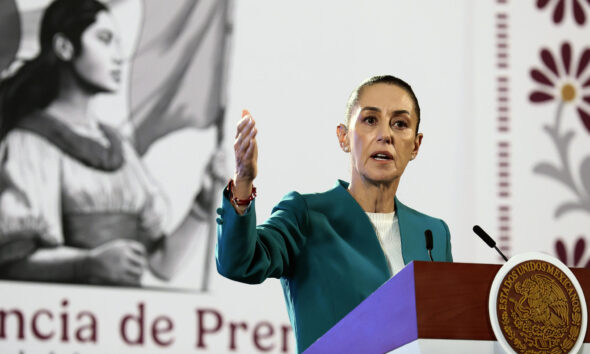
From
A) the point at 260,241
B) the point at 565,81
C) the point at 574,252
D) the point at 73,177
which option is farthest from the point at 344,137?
the point at 565,81

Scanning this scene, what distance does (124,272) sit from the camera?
175 inches

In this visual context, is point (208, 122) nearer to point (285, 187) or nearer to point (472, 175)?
point (285, 187)

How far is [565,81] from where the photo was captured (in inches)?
201

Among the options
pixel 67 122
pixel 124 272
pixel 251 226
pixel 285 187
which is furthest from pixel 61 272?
pixel 251 226

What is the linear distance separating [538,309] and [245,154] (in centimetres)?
67

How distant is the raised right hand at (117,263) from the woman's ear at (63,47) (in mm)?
902

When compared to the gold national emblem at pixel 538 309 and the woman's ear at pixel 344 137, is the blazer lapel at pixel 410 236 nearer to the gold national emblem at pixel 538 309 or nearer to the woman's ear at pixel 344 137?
the woman's ear at pixel 344 137

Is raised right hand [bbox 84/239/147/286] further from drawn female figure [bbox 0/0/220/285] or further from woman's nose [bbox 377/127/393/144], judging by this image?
woman's nose [bbox 377/127/393/144]

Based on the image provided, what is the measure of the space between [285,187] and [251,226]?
8.14ft

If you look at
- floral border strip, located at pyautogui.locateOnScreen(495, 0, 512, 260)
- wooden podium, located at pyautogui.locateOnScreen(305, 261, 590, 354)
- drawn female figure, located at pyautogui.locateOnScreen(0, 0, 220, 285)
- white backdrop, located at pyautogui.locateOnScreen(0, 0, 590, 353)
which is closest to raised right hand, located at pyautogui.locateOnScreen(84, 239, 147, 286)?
drawn female figure, located at pyautogui.locateOnScreen(0, 0, 220, 285)

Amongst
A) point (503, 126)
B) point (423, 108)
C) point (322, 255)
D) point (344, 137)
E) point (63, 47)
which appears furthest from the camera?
point (503, 126)

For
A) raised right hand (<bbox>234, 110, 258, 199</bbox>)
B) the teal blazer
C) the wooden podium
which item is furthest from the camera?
the teal blazer

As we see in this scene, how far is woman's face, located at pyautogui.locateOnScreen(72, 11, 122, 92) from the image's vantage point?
462 cm

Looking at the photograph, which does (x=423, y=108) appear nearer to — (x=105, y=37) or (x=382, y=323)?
→ (x=105, y=37)
